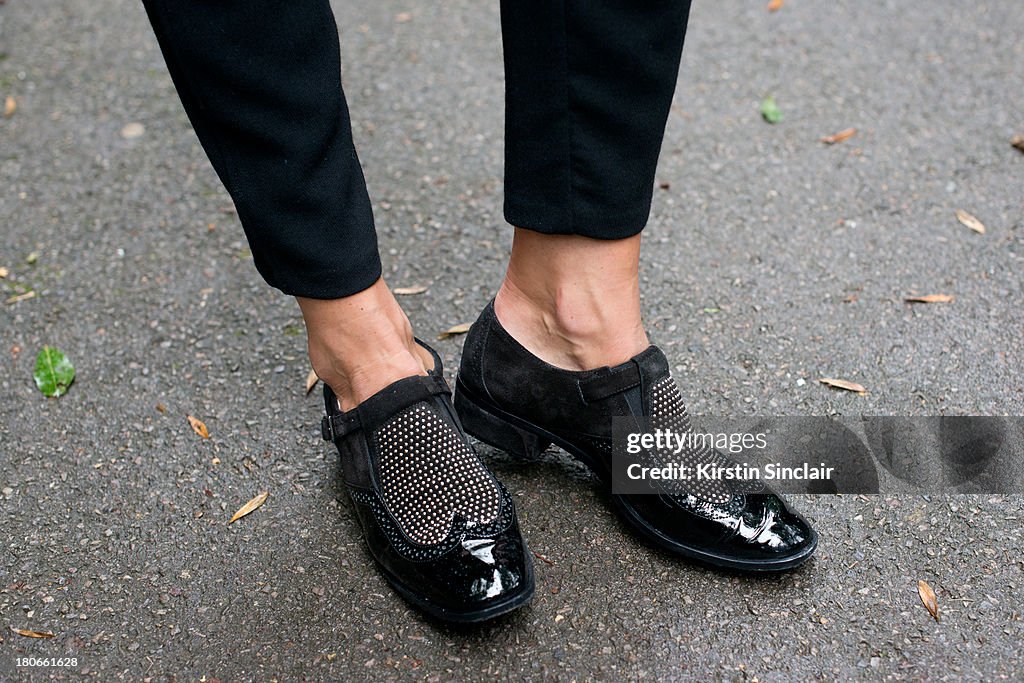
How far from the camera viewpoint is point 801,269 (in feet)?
5.98

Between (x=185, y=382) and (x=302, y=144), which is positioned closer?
(x=302, y=144)

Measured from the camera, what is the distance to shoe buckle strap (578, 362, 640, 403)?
1235 millimetres

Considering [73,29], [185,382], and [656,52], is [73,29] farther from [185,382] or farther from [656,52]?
[656,52]

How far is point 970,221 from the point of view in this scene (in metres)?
1.92

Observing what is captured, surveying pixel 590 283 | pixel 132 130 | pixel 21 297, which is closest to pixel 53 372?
pixel 21 297

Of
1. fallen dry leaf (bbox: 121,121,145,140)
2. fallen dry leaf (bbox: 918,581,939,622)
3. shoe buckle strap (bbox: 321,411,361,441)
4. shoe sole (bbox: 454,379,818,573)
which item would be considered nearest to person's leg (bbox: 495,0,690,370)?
shoe sole (bbox: 454,379,818,573)

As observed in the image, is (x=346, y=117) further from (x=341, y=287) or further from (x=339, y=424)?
(x=339, y=424)

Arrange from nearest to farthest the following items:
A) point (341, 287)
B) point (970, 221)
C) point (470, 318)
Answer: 1. point (341, 287)
2. point (470, 318)
3. point (970, 221)

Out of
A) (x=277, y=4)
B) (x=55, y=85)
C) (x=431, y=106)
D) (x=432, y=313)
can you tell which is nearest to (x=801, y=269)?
(x=432, y=313)

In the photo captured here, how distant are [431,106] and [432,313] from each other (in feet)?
2.65

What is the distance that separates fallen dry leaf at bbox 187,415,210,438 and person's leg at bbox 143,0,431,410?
368mm

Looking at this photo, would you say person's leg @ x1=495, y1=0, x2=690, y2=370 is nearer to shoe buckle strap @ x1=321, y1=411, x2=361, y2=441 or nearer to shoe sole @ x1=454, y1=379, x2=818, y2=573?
shoe sole @ x1=454, y1=379, x2=818, y2=573

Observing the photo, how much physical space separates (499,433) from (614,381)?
0.21 metres

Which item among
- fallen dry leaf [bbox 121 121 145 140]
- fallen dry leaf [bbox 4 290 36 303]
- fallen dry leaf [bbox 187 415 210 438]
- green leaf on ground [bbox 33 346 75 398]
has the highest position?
fallen dry leaf [bbox 187 415 210 438]
